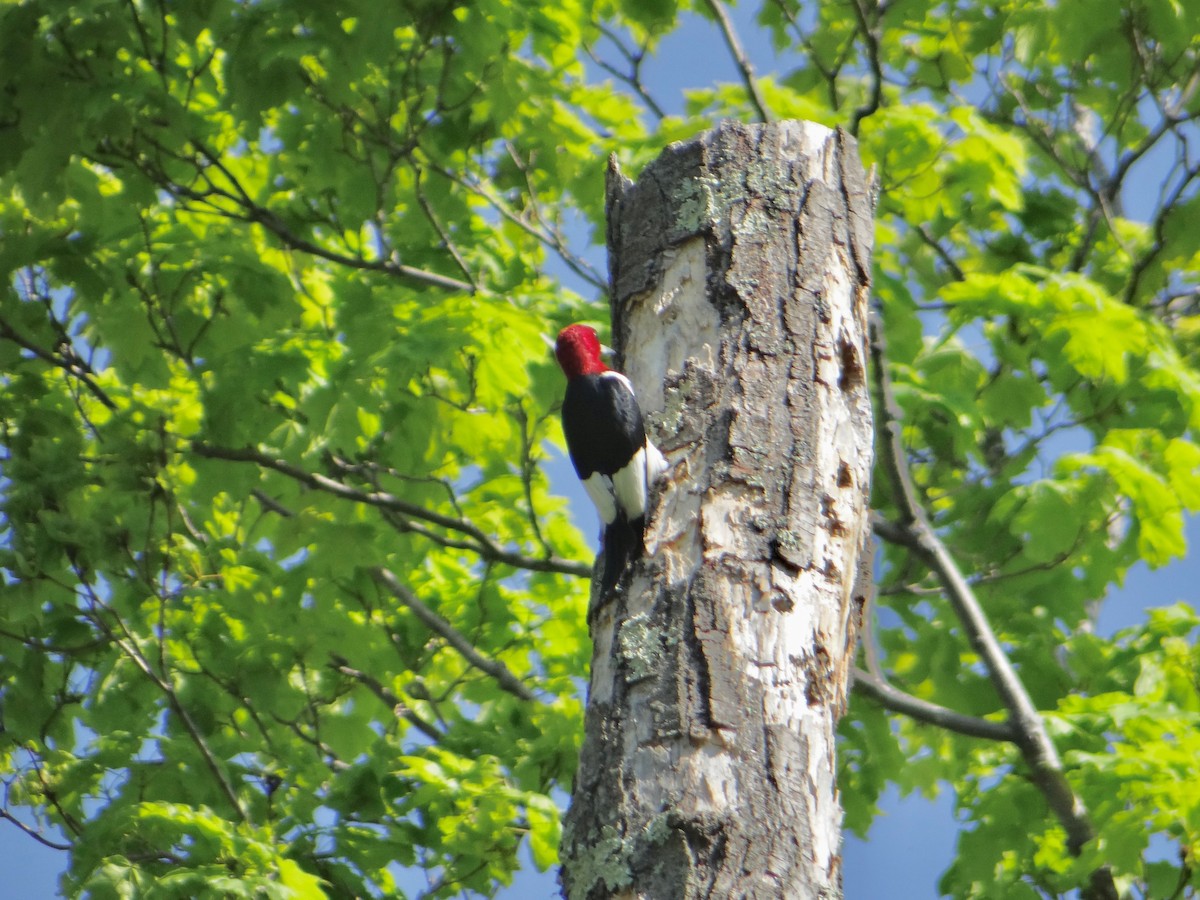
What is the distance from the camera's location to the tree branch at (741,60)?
487 centimetres

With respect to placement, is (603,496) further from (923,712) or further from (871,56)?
(871,56)

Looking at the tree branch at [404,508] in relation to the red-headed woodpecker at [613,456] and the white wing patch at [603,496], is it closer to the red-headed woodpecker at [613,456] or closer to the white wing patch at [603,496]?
the red-headed woodpecker at [613,456]

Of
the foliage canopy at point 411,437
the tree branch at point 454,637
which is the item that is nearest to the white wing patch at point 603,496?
the foliage canopy at point 411,437

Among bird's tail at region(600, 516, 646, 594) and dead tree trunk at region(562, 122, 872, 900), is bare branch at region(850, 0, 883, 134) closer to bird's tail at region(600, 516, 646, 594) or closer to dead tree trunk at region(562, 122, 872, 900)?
dead tree trunk at region(562, 122, 872, 900)

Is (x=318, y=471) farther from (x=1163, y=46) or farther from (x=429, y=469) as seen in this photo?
(x=1163, y=46)

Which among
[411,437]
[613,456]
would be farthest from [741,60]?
[613,456]

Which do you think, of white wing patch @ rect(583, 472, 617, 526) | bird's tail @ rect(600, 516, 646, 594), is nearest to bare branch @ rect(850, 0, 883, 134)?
white wing patch @ rect(583, 472, 617, 526)

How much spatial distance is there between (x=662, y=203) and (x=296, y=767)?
9.21ft

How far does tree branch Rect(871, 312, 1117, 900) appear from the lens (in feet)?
13.8

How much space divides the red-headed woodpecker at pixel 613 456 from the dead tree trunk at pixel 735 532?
0.04 m

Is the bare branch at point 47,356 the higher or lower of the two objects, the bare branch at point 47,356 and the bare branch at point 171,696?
the higher

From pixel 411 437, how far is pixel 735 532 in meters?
2.52

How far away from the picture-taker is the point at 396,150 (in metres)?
4.79

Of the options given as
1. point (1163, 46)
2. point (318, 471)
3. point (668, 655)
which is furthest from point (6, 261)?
point (1163, 46)
